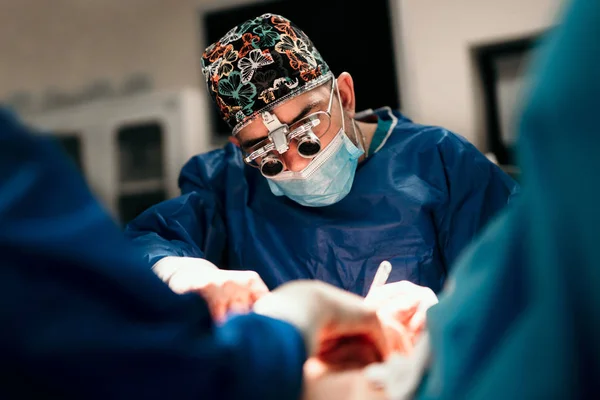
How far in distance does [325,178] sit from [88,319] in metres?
0.85

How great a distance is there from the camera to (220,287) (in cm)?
89

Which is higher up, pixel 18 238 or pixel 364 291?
pixel 18 238

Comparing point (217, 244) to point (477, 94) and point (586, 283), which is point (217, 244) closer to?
point (586, 283)

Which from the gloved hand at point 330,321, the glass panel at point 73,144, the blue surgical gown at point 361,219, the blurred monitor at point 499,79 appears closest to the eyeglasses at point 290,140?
the blue surgical gown at point 361,219

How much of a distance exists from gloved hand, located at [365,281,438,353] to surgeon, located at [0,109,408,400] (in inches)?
13.0

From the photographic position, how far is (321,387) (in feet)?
1.83

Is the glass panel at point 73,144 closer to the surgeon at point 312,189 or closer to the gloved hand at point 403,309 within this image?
the surgeon at point 312,189

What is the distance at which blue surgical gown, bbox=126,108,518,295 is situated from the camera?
1177mm

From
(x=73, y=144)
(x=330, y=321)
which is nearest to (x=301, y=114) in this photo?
(x=330, y=321)

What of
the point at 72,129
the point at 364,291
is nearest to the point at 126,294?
the point at 364,291

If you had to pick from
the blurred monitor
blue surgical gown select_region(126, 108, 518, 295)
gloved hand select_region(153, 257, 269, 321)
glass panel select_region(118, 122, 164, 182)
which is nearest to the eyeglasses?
blue surgical gown select_region(126, 108, 518, 295)

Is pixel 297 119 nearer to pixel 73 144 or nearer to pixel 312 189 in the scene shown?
pixel 312 189

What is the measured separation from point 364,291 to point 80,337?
0.85m

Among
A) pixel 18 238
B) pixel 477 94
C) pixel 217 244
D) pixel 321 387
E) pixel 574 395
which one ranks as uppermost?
pixel 18 238
